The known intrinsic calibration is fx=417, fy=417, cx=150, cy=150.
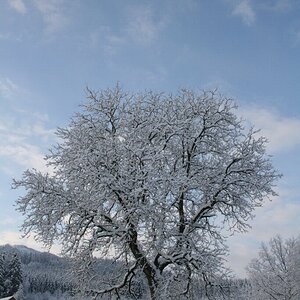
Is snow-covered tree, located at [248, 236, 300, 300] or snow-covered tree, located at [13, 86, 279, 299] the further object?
snow-covered tree, located at [248, 236, 300, 300]

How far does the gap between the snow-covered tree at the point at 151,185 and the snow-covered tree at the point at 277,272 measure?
2444 cm

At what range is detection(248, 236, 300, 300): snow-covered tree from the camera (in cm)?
3409

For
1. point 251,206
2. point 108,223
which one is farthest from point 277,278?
point 108,223

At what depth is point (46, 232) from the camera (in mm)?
11539

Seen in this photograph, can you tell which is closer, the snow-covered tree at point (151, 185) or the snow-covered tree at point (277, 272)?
the snow-covered tree at point (151, 185)

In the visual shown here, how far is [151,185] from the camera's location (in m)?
10.5

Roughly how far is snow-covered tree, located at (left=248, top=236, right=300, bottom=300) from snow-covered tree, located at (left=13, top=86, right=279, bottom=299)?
24436mm

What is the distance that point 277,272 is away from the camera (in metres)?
35.4

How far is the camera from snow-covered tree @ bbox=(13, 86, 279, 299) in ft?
35.7

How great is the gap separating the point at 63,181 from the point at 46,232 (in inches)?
58.4

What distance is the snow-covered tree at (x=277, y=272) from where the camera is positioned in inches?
1342

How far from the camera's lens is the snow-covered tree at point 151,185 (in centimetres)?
1088

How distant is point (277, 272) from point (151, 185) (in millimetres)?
28747

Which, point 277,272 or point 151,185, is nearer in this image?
point 151,185
